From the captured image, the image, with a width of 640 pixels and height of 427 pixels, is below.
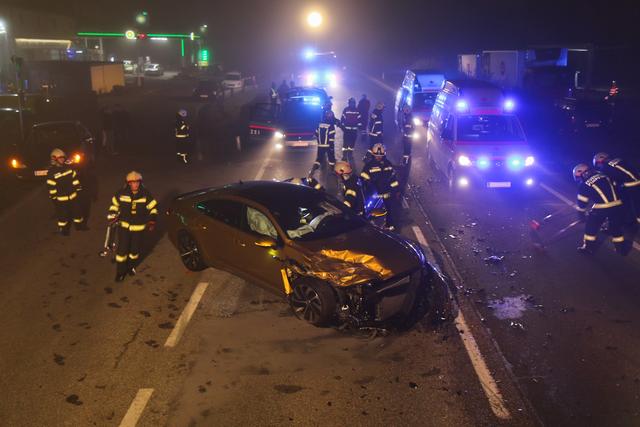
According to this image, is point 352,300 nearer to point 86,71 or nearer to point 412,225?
point 412,225

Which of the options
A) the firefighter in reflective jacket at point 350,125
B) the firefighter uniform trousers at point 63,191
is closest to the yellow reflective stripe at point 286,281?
the firefighter uniform trousers at point 63,191

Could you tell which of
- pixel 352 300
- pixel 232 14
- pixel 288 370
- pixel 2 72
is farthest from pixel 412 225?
pixel 232 14

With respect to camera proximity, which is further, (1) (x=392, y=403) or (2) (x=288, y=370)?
(2) (x=288, y=370)

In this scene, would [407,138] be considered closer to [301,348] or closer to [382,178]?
[382,178]

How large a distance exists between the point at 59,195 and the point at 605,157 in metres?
9.93

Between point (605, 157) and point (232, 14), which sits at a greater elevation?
point (232, 14)

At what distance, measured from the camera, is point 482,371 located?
249 inches

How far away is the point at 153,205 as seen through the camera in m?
8.98

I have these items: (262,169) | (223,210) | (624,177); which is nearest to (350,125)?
(262,169)

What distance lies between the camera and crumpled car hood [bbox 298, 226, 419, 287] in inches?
276

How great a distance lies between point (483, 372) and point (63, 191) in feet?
27.5

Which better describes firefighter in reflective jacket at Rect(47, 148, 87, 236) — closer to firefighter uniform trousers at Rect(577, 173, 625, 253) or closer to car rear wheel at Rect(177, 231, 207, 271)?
car rear wheel at Rect(177, 231, 207, 271)

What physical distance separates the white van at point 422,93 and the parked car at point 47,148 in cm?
1145

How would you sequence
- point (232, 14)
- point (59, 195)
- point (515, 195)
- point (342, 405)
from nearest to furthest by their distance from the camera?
point (342, 405) < point (59, 195) < point (515, 195) < point (232, 14)
